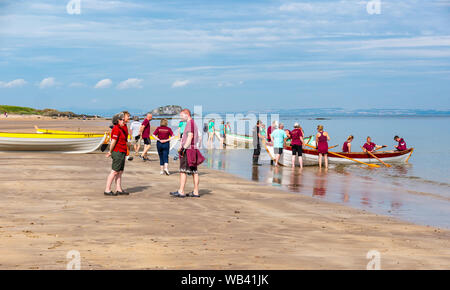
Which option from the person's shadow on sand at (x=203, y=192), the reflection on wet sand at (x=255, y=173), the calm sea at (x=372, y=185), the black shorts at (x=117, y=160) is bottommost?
the calm sea at (x=372, y=185)

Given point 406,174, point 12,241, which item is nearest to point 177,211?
point 12,241

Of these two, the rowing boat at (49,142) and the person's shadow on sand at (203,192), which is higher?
the rowing boat at (49,142)

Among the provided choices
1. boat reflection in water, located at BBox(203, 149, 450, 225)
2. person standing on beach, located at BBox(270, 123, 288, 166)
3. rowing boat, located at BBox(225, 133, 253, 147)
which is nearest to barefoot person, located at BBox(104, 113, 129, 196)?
boat reflection in water, located at BBox(203, 149, 450, 225)

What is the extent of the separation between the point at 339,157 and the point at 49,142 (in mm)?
14378

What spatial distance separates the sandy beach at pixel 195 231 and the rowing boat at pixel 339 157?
27.1ft

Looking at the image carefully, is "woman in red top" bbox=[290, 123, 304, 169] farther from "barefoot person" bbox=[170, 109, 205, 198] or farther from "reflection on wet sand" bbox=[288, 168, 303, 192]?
"barefoot person" bbox=[170, 109, 205, 198]

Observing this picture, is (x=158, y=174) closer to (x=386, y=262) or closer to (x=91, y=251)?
(x=91, y=251)

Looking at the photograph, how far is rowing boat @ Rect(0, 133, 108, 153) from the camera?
72.7 ft

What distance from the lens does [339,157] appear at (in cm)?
2347

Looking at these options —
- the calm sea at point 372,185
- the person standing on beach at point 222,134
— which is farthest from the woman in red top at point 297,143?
the person standing on beach at point 222,134

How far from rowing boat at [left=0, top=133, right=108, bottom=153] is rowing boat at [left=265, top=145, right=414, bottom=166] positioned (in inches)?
359

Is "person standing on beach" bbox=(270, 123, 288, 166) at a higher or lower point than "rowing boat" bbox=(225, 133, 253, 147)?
higher

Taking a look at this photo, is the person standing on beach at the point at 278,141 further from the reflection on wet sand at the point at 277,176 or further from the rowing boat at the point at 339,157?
the rowing boat at the point at 339,157

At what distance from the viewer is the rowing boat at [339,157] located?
21.6 metres
